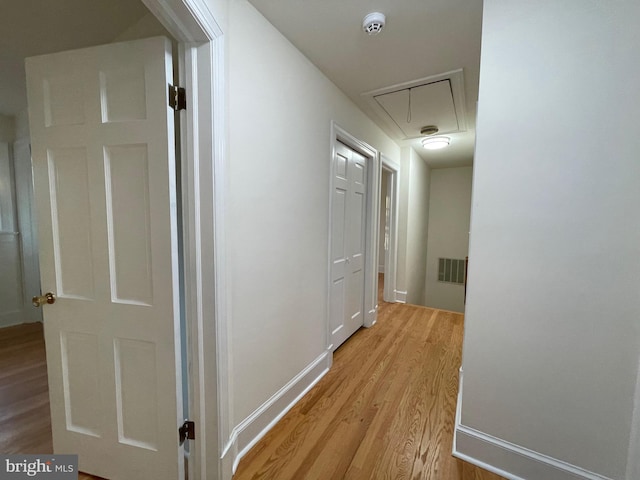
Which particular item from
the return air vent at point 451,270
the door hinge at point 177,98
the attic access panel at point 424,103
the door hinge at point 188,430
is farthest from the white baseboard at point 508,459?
the return air vent at point 451,270

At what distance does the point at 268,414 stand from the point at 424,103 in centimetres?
289

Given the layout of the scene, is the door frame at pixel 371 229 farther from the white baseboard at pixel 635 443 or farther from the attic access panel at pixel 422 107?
the white baseboard at pixel 635 443

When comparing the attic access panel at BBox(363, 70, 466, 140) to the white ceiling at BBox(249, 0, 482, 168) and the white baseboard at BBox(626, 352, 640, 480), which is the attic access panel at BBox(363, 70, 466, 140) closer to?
the white ceiling at BBox(249, 0, 482, 168)

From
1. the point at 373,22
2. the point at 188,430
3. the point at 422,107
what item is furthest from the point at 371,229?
the point at 188,430

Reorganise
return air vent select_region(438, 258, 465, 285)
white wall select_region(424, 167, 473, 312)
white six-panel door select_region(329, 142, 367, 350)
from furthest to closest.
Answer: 1. return air vent select_region(438, 258, 465, 285)
2. white wall select_region(424, 167, 473, 312)
3. white six-panel door select_region(329, 142, 367, 350)

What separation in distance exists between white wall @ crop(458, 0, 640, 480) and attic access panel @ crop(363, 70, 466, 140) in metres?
0.94

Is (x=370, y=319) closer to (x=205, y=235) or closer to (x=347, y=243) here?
(x=347, y=243)

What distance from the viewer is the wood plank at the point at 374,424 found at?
1315mm

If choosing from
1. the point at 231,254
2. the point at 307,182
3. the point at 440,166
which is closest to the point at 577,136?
the point at 307,182

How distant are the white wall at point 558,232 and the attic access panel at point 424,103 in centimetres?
94

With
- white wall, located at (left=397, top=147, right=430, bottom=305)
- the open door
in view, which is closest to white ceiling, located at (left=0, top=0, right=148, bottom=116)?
the open door

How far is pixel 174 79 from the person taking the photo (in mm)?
1121

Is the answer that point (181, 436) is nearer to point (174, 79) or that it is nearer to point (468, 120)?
point (174, 79)

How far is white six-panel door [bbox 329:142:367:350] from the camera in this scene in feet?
7.82
